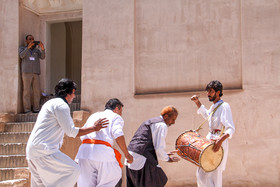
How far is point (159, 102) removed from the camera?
27.8ft

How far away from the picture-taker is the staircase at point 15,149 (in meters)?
7.61

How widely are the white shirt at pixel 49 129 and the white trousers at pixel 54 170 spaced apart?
0.26ft

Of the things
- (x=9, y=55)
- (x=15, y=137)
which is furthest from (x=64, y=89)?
(x=9, y=55)

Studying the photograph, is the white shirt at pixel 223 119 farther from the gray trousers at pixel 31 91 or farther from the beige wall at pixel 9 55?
the beige wall at pixel 9 55

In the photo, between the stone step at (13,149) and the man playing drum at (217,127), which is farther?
the stone step at (13,149)

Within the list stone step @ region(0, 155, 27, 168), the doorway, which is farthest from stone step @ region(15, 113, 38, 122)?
the doorway

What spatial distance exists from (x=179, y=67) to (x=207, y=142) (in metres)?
3.38

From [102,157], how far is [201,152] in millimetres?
1308

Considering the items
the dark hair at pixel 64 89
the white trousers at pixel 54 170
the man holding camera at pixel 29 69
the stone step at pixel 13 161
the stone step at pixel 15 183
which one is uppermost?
Answer: the man holding camera at pixel 29 69

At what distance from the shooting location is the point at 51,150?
15.0ft

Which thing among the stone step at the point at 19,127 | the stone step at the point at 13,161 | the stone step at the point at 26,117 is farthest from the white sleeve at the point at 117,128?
the stone step at the point at 26,117

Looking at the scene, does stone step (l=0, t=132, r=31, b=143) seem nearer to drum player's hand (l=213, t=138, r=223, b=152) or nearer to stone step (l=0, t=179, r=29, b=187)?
stone step (l=0, t=179, r=29, b=187)

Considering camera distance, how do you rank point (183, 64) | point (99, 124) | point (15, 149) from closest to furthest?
point (99, 124), point (15, 149), point (183, 64)

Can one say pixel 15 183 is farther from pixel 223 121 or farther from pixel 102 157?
pixel 223 121
